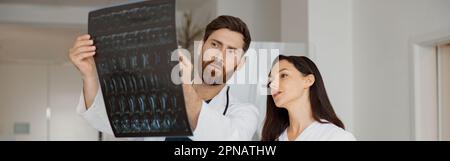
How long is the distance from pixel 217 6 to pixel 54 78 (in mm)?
429

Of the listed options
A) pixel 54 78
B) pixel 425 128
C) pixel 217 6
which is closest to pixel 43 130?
pixel 54 78

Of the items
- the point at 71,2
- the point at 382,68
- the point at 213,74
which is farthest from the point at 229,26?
the point at 382,68

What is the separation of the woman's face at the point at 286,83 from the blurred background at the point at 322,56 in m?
0.04

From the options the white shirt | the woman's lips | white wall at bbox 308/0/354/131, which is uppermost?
white wall at bbox 308/0/354/131

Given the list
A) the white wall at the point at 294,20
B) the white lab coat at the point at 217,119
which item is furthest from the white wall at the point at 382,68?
the white lab coat at the point at 217,119

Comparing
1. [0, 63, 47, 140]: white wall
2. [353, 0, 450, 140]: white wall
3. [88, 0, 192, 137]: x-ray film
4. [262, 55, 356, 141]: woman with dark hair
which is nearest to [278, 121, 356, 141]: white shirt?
[262, 55, 356, 141]: woman with dark hair

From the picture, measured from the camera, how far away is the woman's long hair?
139 centimetres

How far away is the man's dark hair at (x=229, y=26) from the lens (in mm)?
1390

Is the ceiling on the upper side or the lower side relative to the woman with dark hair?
upper

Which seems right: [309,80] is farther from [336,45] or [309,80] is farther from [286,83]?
[336,45]

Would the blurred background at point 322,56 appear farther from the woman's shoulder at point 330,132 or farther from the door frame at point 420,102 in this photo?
the woman's shoulder at point 330,132

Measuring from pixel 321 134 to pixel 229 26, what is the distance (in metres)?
0.29

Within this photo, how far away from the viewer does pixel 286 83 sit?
1.39 meters

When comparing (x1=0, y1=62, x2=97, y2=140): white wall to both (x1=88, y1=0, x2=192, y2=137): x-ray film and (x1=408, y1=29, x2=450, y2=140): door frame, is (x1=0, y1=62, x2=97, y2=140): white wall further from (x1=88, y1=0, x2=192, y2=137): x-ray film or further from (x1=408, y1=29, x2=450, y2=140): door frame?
(x1=408, y1=29, x2=450, y2=140): door frame
